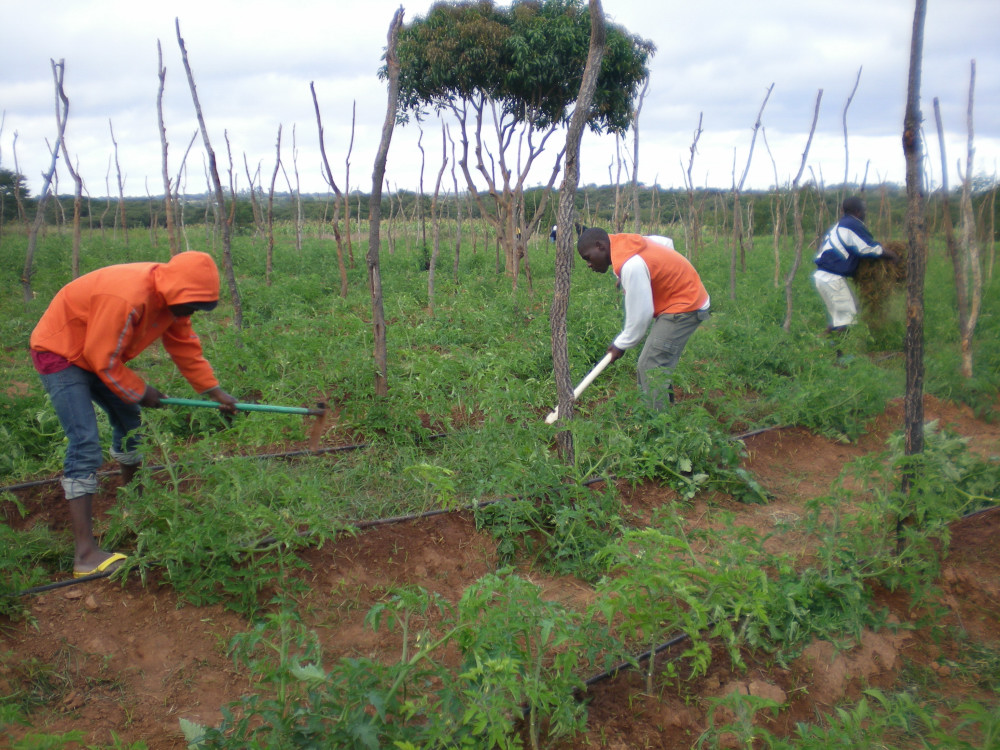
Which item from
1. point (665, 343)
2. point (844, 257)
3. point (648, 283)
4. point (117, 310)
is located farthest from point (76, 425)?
point (844, 257)

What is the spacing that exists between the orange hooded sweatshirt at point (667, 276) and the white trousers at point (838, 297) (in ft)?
8.81

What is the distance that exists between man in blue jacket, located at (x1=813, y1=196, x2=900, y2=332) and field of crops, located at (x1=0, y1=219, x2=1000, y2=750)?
0.98 m

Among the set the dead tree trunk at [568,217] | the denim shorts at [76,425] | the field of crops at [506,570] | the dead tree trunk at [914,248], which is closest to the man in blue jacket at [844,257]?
the field of crops at [506,570]

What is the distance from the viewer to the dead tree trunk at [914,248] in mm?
2771

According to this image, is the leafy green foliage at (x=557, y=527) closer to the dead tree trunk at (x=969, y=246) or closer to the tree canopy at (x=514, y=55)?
the dead tree trunk at (x=969, y=246)

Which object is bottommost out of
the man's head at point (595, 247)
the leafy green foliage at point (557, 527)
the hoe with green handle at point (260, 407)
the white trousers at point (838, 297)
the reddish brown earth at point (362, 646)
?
the reddish brown earth at point (362, 646)

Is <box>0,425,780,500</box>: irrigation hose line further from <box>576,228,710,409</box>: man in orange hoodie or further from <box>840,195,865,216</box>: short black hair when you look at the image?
<box>840,195,865,216</box>: short black hair

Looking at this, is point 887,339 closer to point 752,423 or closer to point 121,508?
point 752,423

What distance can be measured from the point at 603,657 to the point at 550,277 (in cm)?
958

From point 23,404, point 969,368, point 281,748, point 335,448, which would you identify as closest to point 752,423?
point 969,368

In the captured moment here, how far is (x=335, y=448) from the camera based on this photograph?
4055 millimetres

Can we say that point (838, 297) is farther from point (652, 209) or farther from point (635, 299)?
point (652, 209)

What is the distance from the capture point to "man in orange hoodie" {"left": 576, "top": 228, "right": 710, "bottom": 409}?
154 inches

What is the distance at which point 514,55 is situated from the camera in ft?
27.1
